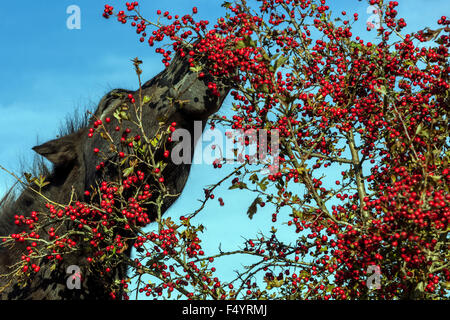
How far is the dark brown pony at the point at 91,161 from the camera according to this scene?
555 cm

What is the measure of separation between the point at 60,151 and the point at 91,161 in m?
0.69

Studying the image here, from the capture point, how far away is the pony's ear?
6547 millimetres

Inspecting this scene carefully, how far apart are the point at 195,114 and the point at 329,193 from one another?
1.86m

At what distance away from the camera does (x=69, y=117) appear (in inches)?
301

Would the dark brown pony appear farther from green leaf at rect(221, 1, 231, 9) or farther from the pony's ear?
green leaf at rect(221, 1, 231, 9)

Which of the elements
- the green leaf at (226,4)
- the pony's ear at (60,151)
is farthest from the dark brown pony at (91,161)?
the green leaf at (226,4)

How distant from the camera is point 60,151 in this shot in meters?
6.64

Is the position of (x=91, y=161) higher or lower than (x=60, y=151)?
lower

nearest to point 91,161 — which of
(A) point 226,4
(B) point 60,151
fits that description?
(B) point 60,151

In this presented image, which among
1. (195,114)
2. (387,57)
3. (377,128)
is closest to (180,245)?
(195,114)

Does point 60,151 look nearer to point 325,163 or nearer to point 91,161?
point 91,161

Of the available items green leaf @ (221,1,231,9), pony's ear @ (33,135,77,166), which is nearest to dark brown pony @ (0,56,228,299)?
pony's ear @ (33,135,77,166)
